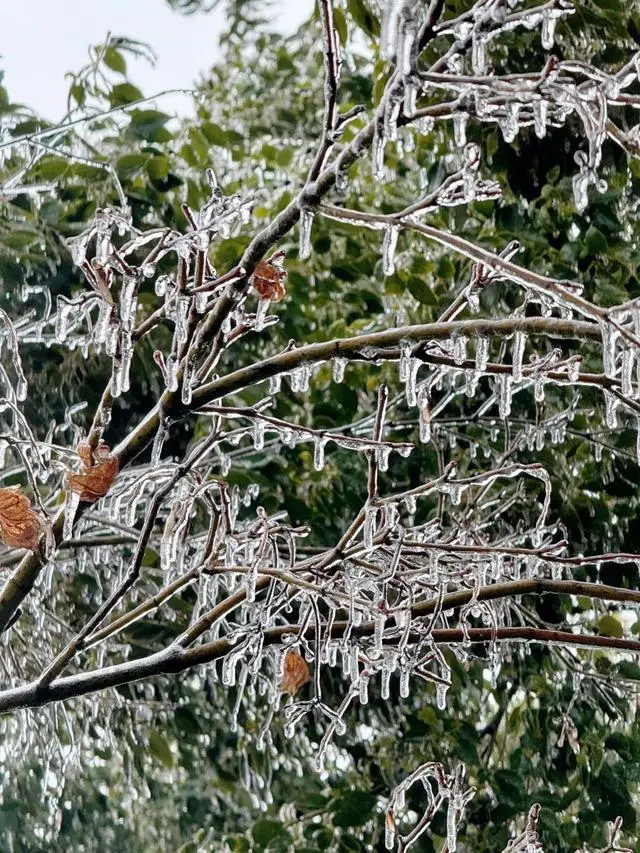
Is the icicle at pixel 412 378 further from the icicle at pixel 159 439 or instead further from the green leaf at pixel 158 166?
the green leaf at pixel 158 166

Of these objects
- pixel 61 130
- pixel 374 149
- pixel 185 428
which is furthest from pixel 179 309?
pixel 185 428

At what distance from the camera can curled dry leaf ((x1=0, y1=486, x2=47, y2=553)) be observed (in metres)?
0.66

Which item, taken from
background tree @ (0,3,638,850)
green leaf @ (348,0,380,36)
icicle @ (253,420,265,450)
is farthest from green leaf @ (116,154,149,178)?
icicle @ (253,420,265,450)

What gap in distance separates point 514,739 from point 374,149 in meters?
1.13

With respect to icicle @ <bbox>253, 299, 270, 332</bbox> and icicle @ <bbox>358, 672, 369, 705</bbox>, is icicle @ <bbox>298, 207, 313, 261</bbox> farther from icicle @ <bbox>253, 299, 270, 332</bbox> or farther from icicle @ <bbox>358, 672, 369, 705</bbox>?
icicle @ <bbox>358, 672, 369, 705</bbox>

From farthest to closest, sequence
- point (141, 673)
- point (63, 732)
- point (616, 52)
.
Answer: point (63, 732) → point (616, 52) → point (141, 673)

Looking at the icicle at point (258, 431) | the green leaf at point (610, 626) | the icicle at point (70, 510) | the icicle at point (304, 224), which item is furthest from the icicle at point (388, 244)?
the green leaf at point (610, 626)

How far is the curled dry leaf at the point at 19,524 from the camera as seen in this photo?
2.16ft

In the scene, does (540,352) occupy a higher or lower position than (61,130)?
lower

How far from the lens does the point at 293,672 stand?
77 centimetres

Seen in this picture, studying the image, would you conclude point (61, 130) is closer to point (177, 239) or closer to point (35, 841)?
point (177, 239)

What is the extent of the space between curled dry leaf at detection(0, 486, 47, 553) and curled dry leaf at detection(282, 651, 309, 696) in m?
0.22

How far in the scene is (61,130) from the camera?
86 centimetres

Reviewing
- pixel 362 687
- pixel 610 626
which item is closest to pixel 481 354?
pixel 362 687
